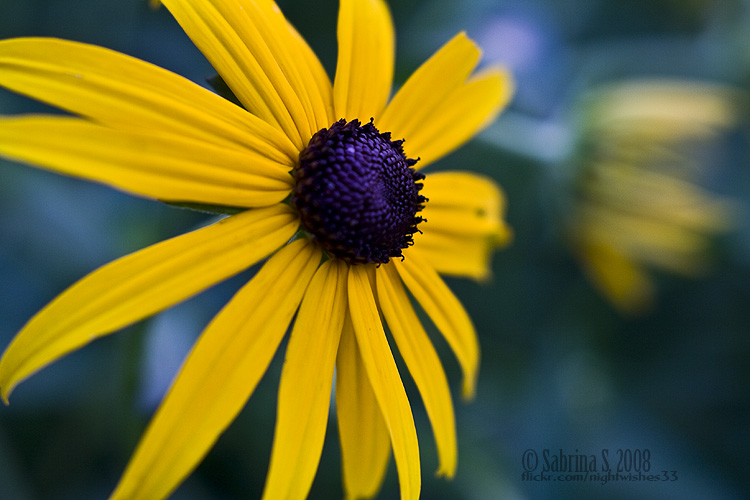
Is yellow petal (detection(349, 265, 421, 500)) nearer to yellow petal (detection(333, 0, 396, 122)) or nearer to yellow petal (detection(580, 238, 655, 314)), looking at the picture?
yellow petal (detection(333, 0, 396, 122))

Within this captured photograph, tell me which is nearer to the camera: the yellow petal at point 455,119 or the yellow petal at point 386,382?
the yellow petal at point 386,382

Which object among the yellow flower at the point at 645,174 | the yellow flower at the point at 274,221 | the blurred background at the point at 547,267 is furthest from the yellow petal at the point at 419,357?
the yellow flower at the point at 645,174

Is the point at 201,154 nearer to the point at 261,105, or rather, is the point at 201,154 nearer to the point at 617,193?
the point at 261,105

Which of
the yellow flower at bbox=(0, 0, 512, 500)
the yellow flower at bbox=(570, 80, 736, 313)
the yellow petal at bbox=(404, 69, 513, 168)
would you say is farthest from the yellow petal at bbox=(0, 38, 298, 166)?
the yellow flower at bbox=(570, 80, 736, 313)

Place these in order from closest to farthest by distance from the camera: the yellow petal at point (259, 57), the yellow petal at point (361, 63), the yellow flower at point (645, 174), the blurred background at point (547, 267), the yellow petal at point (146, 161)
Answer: the yellow petal at point (146, 161) < the yellow petal at point (259, 57) < the yellow petal at point (361, 63) < the blurred background at point (547, 267) < the yellow flower at point (645, 174)

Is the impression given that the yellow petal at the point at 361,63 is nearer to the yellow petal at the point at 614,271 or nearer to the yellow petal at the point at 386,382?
the yellow petal at the point at 386,382

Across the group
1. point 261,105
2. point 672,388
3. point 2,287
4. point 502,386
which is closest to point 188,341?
point 2,287

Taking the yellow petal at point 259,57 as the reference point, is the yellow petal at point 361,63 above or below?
above
